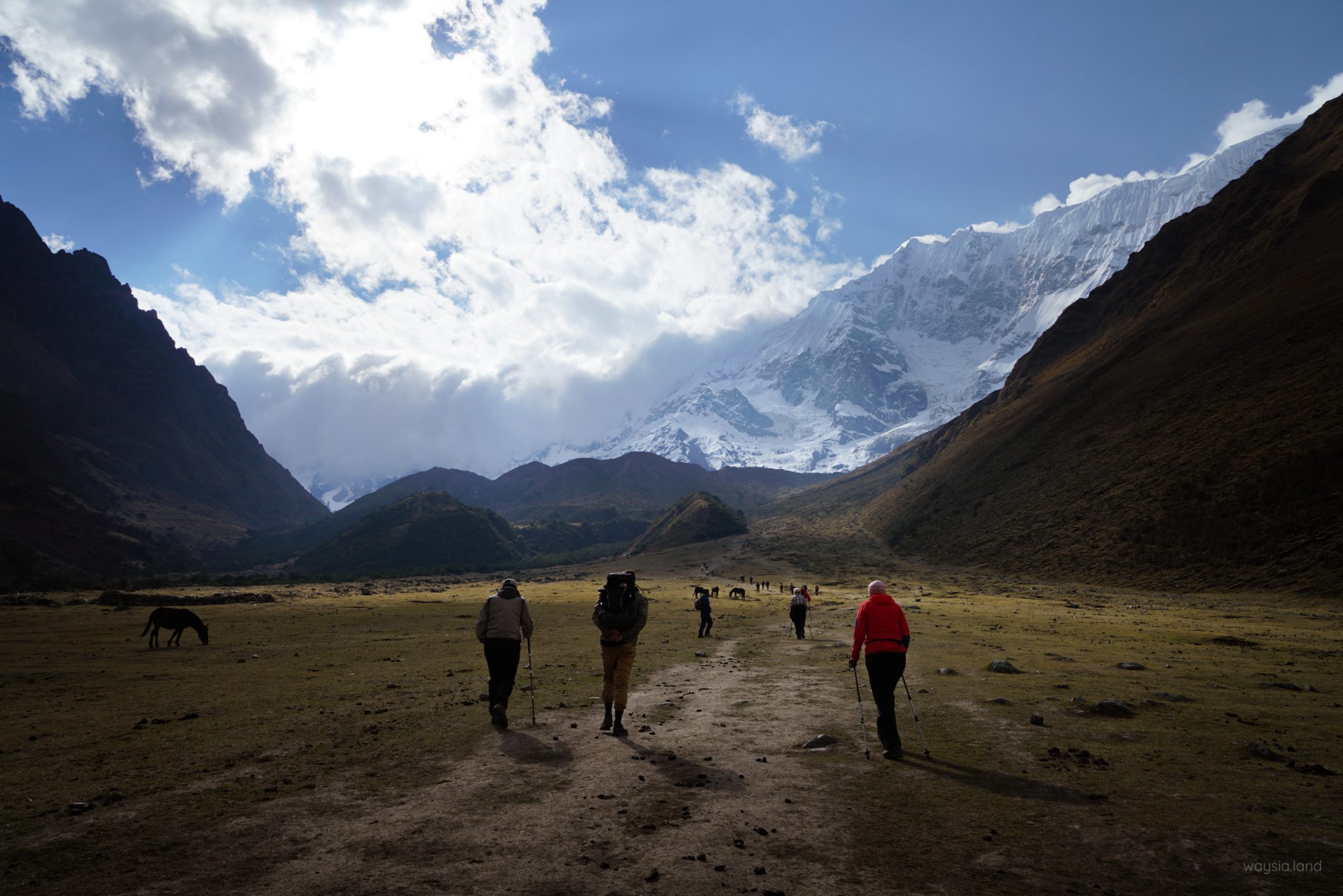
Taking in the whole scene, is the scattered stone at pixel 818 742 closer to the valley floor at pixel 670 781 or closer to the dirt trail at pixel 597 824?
the dirt trail at pixel 597 824

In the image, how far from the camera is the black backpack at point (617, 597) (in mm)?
12539

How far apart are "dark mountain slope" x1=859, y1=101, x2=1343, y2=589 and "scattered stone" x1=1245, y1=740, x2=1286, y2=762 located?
48326mm

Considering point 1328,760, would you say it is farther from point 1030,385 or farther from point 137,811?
point 1030,385

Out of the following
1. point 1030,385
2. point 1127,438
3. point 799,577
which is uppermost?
point 1030,385

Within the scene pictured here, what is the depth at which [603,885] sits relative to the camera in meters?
6.21

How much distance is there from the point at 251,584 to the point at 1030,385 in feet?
453

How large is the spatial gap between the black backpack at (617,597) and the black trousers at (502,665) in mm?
1985

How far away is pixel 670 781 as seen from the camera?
9.27m

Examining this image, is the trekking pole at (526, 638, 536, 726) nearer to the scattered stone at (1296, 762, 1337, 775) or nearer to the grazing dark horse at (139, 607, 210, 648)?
the scattered stone at (1296, 762, 1337, 775)

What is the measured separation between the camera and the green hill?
15162 centimetres

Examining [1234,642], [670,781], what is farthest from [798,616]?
[670,781]

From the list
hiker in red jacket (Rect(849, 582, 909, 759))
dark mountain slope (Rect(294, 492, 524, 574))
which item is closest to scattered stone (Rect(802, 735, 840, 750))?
hiker in red jacket (Rect(849, 582, 909, 759))

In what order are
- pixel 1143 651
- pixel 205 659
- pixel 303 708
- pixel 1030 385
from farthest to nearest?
pixel 1030 385 → pixel 1143 651 → pixel 205 659 → pixel 303 708

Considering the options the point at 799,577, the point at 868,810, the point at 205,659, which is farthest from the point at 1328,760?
the point at 799,577
